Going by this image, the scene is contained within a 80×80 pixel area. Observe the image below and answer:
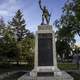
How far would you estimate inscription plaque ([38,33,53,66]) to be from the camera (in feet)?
69.8

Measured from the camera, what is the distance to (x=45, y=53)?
2127 centimetres

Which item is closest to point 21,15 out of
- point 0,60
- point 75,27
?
point 0,60

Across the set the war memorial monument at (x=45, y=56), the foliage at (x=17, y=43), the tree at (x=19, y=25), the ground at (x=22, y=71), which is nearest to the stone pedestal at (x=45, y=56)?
the war memorial monument at (x=45, y=56)

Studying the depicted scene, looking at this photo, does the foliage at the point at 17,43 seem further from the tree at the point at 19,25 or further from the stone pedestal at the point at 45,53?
the stone pedestal at the point at 45,53

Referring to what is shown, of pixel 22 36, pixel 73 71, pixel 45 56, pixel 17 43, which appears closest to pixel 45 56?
pixel 45 56

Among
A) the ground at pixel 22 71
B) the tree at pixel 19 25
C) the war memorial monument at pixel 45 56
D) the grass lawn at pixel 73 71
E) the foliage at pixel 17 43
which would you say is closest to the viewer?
the war memorial monument at pixel 45 56

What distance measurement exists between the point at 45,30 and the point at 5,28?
34.7m

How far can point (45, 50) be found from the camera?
2131 centimetres

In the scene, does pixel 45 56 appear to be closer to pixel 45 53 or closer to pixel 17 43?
pixel 45 53

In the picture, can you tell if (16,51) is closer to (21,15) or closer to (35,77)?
(21,15)

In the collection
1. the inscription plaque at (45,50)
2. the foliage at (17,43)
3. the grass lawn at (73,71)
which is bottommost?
the grass lawn at (73,71)

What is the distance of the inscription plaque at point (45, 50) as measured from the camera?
2127 centimetres

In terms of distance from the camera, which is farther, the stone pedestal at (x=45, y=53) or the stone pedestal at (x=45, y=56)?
the stone pedestal at (x=45, y=53)

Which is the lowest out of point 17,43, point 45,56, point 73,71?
point 73,71
